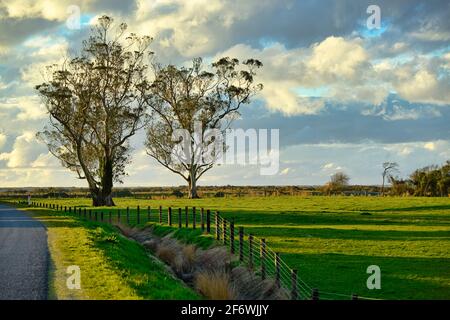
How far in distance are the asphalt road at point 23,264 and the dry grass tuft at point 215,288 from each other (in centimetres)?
467

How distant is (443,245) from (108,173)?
51.0m

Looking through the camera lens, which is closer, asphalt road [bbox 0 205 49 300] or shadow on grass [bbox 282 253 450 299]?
asphalt road [bbox 0 205 49 300]

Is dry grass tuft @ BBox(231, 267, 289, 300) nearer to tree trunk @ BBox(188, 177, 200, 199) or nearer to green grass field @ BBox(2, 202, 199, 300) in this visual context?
green grass field @ BBox(2, 202, 199, 300)

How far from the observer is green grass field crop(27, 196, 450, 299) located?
18.5 m

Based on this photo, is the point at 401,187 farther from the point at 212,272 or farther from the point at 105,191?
the point at 212,272

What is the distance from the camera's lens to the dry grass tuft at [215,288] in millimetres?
17516

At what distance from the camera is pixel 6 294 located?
14398mm

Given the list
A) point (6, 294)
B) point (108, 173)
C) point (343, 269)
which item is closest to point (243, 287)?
point (343, 269)

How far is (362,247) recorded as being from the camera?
26.3 meters

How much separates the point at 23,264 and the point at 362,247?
1414 cm

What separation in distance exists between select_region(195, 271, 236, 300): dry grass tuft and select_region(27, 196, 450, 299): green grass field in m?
2.63

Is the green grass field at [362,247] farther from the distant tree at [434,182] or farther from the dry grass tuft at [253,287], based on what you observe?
the distant tree at [434,182]

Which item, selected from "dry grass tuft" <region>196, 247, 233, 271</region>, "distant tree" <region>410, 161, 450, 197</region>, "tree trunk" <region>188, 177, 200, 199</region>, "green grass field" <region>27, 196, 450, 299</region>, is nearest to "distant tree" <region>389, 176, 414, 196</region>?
"distant tree" <region>410, 161, 450, 197</region>

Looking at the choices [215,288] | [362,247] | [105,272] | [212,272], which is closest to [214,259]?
[212,272]
